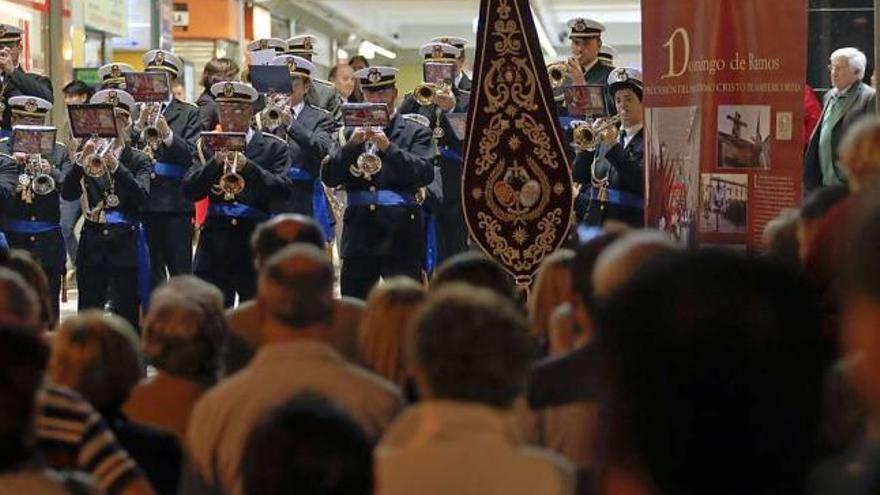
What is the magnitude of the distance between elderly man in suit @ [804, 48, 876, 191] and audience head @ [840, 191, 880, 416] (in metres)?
9.65

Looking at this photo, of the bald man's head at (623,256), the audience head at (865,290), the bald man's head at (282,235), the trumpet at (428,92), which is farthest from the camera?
the trumpet at (428,92)

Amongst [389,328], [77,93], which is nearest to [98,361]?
[389,328]

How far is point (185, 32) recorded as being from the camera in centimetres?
2650

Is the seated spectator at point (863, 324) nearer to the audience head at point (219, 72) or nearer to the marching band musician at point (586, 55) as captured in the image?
the marching band musician at point (586, 55)

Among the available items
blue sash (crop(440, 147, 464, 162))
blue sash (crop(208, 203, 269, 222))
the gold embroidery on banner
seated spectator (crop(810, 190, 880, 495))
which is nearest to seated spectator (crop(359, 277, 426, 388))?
seated spectator (crop(810, 190, 880, 495))

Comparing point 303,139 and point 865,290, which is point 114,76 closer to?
point 303,139

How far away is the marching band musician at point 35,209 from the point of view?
452 inches

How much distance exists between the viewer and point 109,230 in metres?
11.4

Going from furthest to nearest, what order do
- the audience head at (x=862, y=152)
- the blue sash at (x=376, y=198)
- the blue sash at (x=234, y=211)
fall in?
the blue sash at (x=376, y=198)
the blue sash at (x=234, y=211)
the audience head at (x=862, y=152)

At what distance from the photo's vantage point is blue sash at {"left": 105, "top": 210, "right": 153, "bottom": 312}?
1146 centimetres

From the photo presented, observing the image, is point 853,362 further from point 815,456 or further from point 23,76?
point 23,76

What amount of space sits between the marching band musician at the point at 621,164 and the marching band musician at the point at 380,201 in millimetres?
1328

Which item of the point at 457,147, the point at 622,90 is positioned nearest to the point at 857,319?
the point at 622,90

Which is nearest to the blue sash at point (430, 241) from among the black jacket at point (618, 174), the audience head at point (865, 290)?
the black jacket at point (618, 174)
